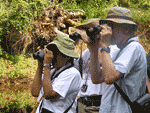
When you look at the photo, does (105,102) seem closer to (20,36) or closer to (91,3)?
(20,36)

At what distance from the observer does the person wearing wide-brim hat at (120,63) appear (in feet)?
4.93

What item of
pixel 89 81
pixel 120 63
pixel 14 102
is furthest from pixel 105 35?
pixel 14 102

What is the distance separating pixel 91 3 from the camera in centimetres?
1036

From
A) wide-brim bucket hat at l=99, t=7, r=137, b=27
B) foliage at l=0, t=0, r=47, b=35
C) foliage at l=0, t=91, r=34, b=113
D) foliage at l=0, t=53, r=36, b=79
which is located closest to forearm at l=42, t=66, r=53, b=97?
wide-brim bucket hat at l=99, t=7, r=137, b=27

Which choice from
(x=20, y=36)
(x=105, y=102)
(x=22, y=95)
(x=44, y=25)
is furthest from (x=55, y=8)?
(x=105, y=102)

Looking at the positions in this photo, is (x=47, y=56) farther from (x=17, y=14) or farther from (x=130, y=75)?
(x=17, y=14)

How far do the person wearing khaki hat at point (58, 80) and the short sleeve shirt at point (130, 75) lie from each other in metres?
0.47

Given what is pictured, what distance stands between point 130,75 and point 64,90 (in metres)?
0.74

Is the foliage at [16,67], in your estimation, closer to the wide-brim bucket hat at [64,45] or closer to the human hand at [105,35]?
the wide-brim bucket hat at [64,45]

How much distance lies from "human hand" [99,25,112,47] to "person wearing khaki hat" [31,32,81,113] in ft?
1.59

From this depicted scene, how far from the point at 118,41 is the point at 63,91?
33.7 inches

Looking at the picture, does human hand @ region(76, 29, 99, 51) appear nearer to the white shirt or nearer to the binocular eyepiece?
the binocular eyepiece

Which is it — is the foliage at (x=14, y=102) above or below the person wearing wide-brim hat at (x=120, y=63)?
below

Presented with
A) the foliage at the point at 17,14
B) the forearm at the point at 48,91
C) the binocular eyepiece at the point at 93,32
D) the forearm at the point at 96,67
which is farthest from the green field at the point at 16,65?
the binocular eyepiece at the point at 93,32
